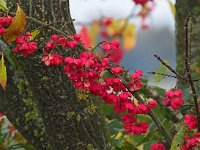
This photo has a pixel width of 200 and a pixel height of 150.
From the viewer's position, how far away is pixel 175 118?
2.87 meters

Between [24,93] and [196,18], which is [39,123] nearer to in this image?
[24,93]

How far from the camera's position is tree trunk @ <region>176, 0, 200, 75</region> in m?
3.13

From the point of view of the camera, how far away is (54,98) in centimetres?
220

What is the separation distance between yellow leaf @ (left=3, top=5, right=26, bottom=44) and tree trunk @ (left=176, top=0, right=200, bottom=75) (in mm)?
1366

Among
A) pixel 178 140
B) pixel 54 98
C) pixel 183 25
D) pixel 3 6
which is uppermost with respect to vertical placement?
pixel 183 25

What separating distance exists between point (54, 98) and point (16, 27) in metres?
A: 0.40

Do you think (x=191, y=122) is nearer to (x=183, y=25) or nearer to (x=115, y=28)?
(x=183, y=25)

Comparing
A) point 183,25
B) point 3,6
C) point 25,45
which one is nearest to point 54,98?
point 25,45

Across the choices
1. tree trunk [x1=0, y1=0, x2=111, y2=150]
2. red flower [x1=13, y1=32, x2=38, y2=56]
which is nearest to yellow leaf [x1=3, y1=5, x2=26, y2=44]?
red flower [x1=13, y1=32, x2=38, y2=56]

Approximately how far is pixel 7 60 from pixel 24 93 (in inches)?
6.6

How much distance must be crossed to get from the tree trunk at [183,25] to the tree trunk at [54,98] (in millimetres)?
981

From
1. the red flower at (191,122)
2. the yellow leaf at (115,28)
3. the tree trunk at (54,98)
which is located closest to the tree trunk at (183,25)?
the tree trunk at (54,98)

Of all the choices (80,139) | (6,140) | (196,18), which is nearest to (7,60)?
(80,139)

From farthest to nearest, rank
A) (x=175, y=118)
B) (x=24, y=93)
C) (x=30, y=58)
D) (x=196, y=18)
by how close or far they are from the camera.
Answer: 1. (x=196, y=18)
2. (x=175, y=118)
3. (x=24, y=93)
4. (x=30, y=58)
